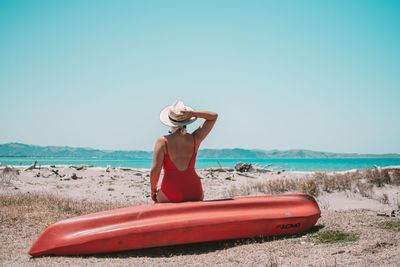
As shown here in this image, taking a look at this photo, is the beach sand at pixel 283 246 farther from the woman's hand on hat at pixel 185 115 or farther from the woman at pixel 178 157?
the woman's hand on hat at pixel 185 115

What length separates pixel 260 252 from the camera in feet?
12.2

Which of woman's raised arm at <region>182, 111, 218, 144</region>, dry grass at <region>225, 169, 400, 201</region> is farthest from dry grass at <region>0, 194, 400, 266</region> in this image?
dry grass at <region>225, 169, 400, 201</region>

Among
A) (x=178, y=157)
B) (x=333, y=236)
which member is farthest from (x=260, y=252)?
(x=178, y=157)

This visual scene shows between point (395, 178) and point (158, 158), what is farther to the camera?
point (395, 178)

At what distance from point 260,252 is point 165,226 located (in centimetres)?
124

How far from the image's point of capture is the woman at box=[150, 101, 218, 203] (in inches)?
176

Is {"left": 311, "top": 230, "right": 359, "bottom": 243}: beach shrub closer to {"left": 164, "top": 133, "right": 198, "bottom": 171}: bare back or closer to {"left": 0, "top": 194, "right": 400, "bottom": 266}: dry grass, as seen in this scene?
{"left": 0, "top": 194, "right": 400, "bottom": 266}: dry grass

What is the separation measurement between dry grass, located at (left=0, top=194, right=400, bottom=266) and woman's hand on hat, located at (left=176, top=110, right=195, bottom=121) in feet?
6.06

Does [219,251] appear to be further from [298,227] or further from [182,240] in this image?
[298,227]

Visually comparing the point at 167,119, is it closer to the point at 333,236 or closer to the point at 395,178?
the point at 333,236

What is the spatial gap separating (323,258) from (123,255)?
243 cm

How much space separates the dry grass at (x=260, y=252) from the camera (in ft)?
10.8

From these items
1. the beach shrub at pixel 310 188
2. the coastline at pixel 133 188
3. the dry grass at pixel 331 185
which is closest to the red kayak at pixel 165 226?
the coastline at pixel 133 188

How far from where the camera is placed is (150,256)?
154 inches
